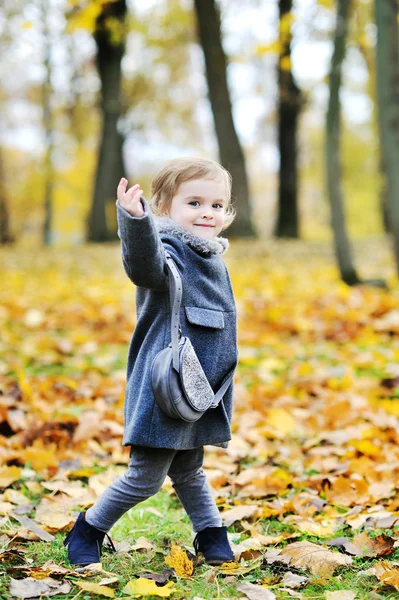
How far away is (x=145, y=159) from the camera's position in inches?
1156

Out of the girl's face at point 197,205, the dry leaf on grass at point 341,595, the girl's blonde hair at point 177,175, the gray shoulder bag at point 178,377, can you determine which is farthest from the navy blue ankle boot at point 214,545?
the girl's blonde hair at point 177,175

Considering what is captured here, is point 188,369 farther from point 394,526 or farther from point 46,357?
point 46,357

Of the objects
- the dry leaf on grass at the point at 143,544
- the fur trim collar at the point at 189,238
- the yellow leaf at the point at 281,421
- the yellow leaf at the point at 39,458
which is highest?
the fur trim collar at the point at 189,238

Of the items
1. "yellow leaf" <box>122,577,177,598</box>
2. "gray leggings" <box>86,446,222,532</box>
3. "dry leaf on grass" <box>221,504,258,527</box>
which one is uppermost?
"gray leggings" <box>86,446,222,532</box>

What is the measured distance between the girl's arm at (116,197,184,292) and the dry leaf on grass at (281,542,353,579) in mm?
1121

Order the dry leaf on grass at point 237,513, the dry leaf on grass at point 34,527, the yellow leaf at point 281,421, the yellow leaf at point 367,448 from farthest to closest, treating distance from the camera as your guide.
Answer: the yellow leaf at point 281,421, the yellow leaf at point 367,448, the dry leaf on grass at point 237,513, the dry leaf on grass at point 34,527

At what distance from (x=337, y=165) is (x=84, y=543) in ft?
22.3

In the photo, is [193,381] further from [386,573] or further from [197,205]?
[386,573]

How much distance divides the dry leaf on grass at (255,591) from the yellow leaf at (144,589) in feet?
0.80

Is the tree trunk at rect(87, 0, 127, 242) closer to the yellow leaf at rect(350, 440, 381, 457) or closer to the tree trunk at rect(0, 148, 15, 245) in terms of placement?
the tree trunk at rect(0, 148, 15, 245)

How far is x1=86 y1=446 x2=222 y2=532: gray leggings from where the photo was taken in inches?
93.4

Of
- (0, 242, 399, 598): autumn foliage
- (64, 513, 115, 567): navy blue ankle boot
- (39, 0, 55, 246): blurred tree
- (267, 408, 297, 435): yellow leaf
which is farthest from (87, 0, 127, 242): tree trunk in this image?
(64, 513, 115, 567): navy blue ankle boot

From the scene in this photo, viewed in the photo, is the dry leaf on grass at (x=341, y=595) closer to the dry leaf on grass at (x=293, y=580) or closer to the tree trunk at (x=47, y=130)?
the dry leaf on grass at (x=293, y=580)

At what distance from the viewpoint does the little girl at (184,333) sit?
2.29 metres
